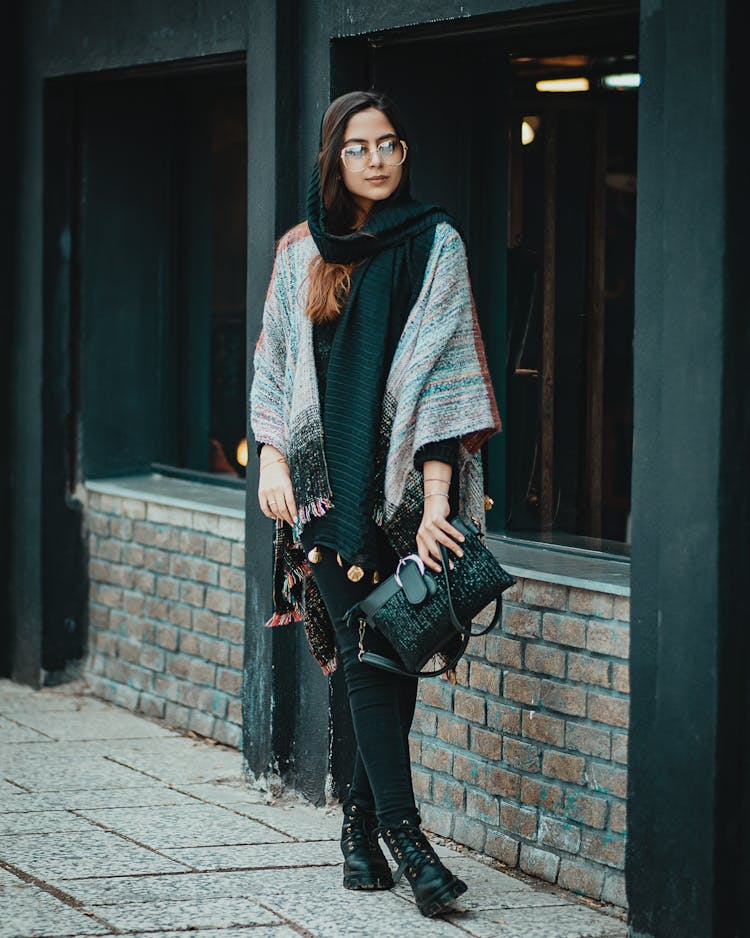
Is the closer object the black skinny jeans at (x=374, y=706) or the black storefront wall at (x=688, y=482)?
the black storefront wall at (x=688, y=482)

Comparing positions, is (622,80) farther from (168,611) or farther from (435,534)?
(168,611)

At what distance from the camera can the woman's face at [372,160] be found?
4266 mm

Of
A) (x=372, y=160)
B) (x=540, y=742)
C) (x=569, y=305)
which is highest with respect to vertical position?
(x=372, y=160)

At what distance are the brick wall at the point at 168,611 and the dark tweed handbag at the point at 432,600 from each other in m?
2.09

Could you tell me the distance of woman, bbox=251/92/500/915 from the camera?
4.18 meters

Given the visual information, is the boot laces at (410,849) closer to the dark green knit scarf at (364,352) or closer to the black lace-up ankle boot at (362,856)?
the black lace-up ankle boot at (362,856)

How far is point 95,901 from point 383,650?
0.99 m

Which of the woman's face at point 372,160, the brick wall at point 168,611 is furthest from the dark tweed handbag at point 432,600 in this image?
the brick wall at point 168,611

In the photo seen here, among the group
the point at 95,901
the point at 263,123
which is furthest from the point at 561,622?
the point at 263,123

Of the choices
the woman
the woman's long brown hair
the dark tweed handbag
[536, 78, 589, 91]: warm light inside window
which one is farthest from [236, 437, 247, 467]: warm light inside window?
the dark tweed handbag

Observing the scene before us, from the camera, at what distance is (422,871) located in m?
4.21

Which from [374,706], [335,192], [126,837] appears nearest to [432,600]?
[374,706]

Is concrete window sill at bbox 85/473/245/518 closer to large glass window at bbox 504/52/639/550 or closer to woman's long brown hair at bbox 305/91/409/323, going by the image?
large glass window at bbox 504/52/639/550

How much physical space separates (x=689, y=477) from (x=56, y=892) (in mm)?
1968
